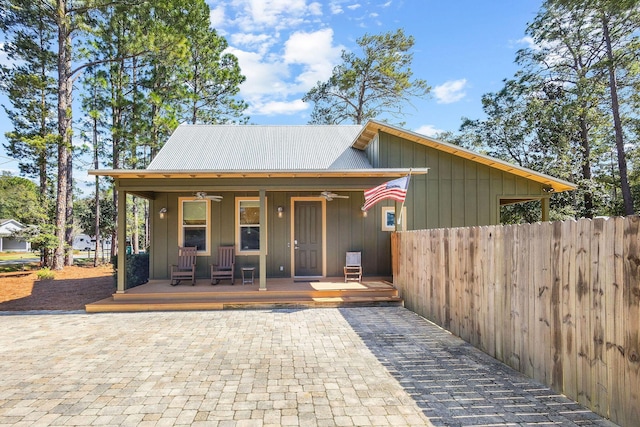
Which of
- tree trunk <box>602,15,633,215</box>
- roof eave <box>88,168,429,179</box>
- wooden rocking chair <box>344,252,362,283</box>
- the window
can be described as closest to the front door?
wooden rocking chair <box>344,252,362,283</box>

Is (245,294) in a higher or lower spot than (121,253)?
lower

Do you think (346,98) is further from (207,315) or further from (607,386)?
(607,386)

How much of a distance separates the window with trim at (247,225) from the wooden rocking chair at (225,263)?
32 centimetres

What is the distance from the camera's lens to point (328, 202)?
→ 8906 mm

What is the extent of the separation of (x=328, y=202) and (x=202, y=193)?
3.10m

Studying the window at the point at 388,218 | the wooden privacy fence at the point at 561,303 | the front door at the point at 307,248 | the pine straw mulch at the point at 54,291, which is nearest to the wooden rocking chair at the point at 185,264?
the pine straw mulch at the point at 54,291

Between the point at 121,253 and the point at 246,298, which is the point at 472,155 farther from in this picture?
the point at 121,253

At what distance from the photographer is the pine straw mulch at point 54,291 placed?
7.00 meters

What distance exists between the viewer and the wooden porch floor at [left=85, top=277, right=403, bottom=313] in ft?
21.8

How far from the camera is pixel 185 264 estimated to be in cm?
836

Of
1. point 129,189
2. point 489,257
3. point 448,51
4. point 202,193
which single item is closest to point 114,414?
point 489,257

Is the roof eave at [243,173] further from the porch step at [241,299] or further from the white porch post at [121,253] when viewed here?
the porch step at [241,299]

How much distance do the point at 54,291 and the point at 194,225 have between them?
3.65 m

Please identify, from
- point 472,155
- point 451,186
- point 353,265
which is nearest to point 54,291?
point 353,265
